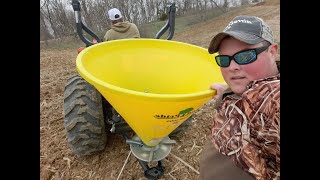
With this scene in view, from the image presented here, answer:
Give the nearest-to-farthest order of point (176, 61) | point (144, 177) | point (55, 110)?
point (176, 61) < point (144, 177) < point (55, 110)

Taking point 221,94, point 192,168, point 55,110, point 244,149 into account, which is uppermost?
point 221,94

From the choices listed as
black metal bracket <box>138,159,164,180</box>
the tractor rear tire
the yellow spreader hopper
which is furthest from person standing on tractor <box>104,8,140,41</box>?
black metal bracket <box>138,159,164,180</box>

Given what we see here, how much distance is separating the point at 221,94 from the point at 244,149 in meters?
0.31

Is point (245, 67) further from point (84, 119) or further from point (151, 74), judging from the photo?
point (84, 119)

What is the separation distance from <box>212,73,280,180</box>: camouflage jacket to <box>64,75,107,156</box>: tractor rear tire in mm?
1143

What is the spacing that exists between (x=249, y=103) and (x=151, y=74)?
108 centimetres

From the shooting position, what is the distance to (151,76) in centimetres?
201

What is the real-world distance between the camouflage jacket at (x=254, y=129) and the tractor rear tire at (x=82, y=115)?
3.75ft

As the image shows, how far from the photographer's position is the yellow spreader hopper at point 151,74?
1485 millimetres

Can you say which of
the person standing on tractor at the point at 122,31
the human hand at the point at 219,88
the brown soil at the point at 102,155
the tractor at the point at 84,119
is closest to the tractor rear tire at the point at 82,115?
the tractor at the point at 84,119

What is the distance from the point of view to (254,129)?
0.98 meters

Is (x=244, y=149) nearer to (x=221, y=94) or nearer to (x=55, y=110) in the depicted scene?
(x=221, y=94)

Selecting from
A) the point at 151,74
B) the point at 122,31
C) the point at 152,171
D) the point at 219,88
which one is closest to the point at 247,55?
the point at 219,88
